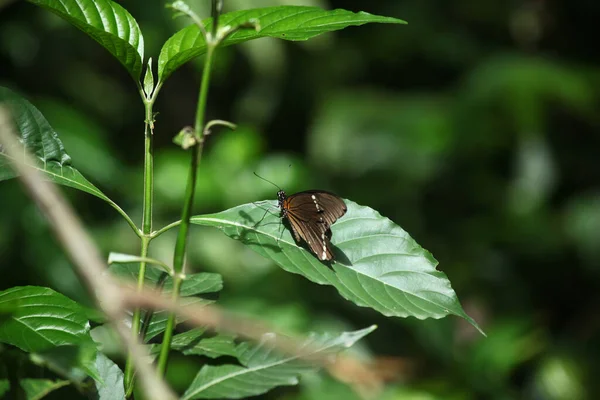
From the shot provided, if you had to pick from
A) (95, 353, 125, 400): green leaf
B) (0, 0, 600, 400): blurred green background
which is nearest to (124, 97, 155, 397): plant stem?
(95, 353, 125, 400): green leaf

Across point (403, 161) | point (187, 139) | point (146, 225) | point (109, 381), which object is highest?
point (187, 139)

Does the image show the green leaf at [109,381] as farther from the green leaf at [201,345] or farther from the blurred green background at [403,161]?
the blurred green background at [403,161]

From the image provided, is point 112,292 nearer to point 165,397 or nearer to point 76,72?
point 165,397

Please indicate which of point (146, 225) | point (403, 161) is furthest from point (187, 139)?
point (403, 161)

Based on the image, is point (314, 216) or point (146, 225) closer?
point (146, 225)

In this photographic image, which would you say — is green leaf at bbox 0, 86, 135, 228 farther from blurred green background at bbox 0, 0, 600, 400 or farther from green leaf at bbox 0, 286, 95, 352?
blurred green background at bbox 0, 0, 600, 400

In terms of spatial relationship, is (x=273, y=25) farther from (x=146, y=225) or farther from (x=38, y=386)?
(x=38, y=386)

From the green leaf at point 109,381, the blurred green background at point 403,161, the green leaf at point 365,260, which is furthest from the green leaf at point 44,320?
the blurred green background at point 403,161

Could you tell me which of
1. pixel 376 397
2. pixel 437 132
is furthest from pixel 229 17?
pixel 437 132
